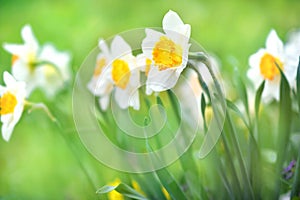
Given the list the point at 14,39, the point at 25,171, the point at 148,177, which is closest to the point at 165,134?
the point at 148,177

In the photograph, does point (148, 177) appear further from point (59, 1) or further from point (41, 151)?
point (59, 1)

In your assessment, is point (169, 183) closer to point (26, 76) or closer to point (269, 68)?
point (269, 68)

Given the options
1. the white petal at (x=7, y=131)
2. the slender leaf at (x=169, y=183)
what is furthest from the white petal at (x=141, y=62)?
the white petal at (x=7, y=131)

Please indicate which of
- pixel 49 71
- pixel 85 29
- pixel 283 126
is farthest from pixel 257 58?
pixel 85 29

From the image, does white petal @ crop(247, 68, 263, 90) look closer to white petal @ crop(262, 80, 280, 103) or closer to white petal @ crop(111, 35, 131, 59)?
white petal @ crop(262, 80, 280, 103)

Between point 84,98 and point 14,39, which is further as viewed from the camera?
point 14,39

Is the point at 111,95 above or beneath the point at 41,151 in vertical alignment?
above
